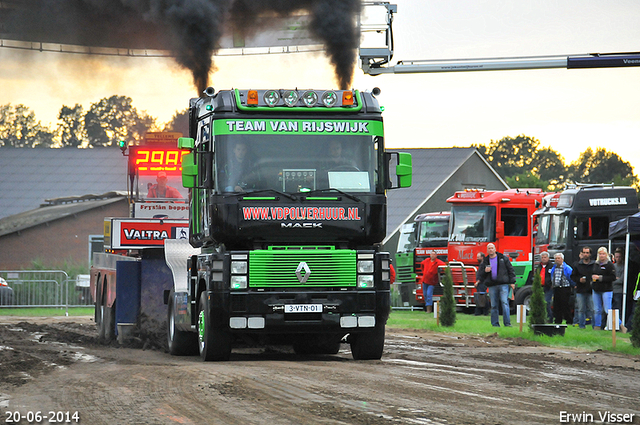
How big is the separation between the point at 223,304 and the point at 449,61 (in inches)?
469

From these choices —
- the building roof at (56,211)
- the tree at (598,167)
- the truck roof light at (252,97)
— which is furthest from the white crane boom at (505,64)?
the tree at (598,167)

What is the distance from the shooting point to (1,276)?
114 ft

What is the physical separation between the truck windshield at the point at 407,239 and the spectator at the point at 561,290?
11964 millimetres

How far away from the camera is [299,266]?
1259 cm

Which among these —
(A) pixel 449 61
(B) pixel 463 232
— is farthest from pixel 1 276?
(A) pixel 449 61

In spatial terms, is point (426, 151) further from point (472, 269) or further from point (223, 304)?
point (223, 304)

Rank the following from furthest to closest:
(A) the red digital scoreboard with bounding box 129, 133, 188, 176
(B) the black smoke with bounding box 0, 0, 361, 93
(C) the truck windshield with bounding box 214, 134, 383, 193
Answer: (A) the red digital scoreboard with bounding box 129, 133, 188, 176 < (B) the black smoke with bounding box 0, 0, 361, 93 < (C) the truck windshield with bounding box 214, 134, 383, 193

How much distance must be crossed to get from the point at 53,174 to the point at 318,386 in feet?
176

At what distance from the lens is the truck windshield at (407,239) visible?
34.5 m

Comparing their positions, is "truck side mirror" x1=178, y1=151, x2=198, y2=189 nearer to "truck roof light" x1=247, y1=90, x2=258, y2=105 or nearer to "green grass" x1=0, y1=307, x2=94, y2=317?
"truck roof light" x1=247, y1=90, x2=258, y2=105

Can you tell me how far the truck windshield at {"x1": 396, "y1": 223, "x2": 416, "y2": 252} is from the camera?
1359 inches

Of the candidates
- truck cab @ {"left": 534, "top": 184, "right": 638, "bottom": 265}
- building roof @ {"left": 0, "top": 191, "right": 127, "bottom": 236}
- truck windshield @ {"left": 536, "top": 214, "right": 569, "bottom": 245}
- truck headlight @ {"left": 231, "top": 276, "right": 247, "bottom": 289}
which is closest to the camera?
Answer: truck headlight @ {"left": 231, "top": 276, "right": 247, "bottom": 289}

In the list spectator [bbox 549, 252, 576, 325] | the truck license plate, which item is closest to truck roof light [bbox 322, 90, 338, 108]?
the truck license plate

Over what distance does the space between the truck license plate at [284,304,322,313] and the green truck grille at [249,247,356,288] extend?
277 mm
